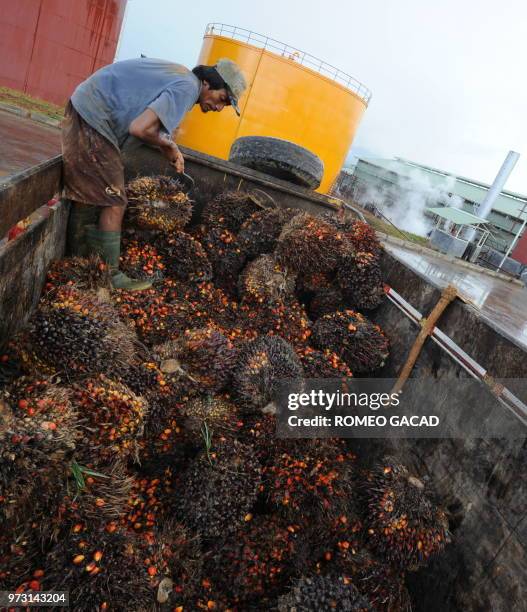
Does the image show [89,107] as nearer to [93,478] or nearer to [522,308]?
[93,478]

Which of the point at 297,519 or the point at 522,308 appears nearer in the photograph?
the point at 297,519

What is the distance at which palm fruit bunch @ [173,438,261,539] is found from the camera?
239cm

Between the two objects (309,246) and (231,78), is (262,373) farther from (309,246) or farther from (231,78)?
(231,78)

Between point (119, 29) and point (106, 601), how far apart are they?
2136cm

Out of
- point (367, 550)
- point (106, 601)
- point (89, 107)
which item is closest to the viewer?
point (106, 601)

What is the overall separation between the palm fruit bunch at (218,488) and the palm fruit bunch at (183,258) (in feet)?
5.71

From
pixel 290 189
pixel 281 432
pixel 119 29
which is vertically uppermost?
pixel 119 29

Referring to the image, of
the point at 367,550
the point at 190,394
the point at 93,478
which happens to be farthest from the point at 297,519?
the point at 93,478

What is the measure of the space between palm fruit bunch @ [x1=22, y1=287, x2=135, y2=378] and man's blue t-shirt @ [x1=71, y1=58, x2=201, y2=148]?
170 cm

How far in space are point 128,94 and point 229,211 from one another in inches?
57.9

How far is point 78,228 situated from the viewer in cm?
370

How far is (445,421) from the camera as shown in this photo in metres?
2.75

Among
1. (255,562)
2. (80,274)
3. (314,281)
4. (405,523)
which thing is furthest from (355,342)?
(80,274)

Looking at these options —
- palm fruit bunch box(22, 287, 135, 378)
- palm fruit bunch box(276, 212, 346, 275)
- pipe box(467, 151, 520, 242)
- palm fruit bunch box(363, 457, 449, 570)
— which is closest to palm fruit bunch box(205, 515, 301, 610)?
palm fruit bunch box(363, 457, 449, 570)
